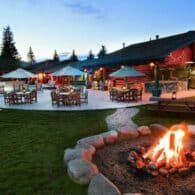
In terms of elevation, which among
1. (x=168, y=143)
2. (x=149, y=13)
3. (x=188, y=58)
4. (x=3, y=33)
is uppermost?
(x=3, y=33)

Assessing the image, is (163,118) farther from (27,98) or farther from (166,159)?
(27,98)

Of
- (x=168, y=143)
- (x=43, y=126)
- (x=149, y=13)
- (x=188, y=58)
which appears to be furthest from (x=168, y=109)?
(x=149, y=13)

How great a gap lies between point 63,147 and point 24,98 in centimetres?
1160

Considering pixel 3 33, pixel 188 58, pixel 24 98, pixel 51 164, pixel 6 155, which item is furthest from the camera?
pixel 3 33

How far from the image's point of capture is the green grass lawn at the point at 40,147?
454cm

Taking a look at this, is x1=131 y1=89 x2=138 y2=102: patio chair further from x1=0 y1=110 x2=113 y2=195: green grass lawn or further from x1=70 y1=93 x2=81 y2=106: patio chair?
x1=0 y1=110 x2=113 y2=195: green grass lawn

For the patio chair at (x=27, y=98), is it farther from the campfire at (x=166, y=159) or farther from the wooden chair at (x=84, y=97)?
the campfire at (x=166, y=159)

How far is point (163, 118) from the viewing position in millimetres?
10523

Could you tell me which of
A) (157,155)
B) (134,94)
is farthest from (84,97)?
(157,155)

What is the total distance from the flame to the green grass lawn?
1498 mm

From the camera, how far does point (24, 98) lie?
17.7 m

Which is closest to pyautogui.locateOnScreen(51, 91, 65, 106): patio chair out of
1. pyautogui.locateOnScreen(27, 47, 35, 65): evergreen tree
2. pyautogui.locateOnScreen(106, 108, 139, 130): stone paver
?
pyautogui.locateOnScreen(106, 108, 139, 130): stone paver

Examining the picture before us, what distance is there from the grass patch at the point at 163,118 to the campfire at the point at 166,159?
4178 mm

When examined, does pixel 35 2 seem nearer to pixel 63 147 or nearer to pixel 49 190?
pixel 63 147
